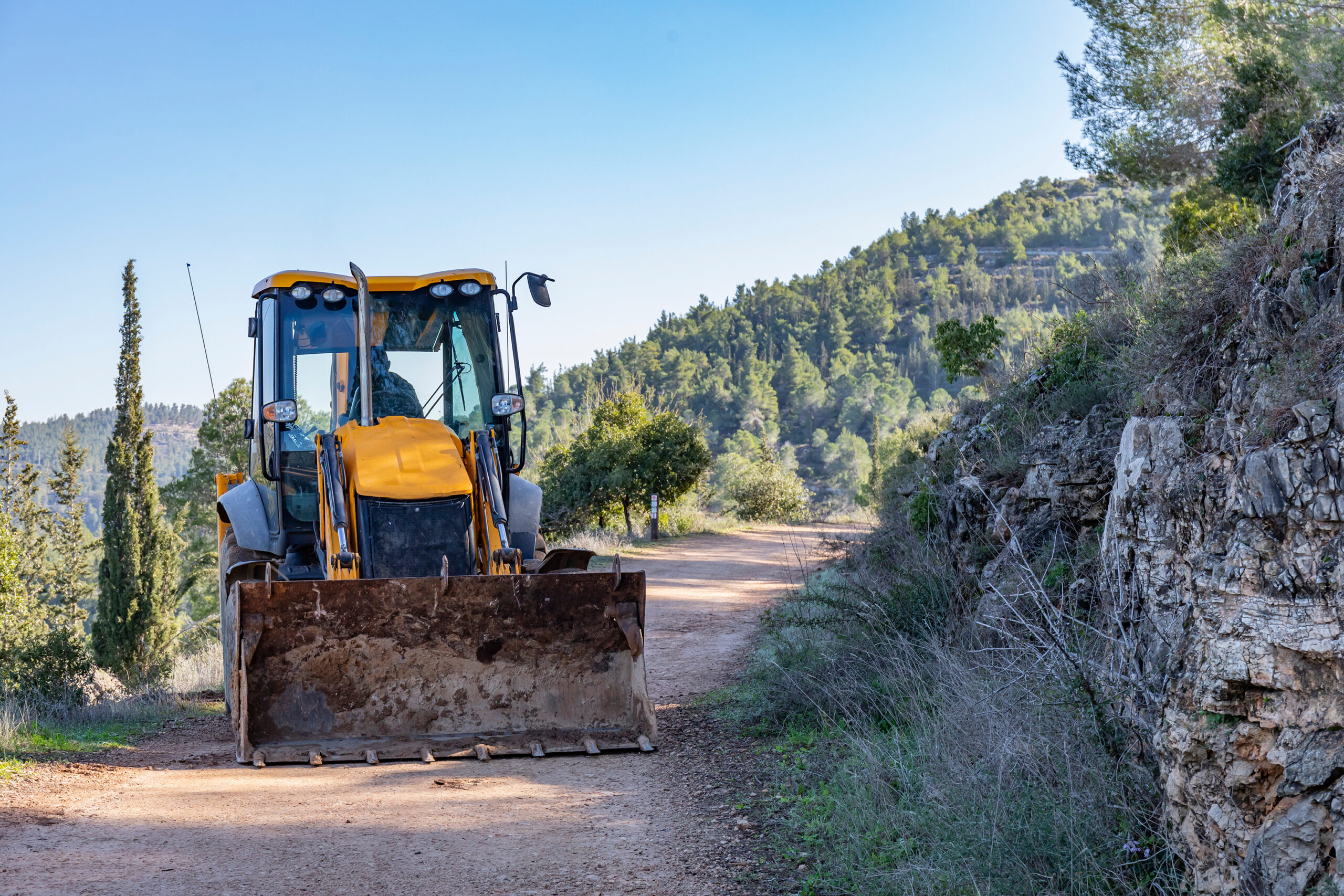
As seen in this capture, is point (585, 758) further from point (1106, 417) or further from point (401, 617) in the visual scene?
point (1106, 417)

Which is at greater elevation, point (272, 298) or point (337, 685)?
point (272, 298)

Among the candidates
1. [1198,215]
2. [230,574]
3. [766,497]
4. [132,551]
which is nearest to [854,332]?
[766,497]

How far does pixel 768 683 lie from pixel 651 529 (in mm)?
18699

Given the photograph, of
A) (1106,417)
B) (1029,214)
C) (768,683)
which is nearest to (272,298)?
(768,683)

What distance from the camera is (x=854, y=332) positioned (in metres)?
94.9

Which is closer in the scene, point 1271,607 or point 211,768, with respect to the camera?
point 1271,607

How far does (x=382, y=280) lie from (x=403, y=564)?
8.55 feet

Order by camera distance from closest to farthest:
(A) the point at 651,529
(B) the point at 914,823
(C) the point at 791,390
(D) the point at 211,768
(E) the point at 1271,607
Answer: (E) the point at 1271,607
(B) the point at 914,823
(D) the point at 211,768
(A) the point at 651,529
(C) the point at 791,390

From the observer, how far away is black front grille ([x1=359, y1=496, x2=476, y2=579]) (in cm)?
677

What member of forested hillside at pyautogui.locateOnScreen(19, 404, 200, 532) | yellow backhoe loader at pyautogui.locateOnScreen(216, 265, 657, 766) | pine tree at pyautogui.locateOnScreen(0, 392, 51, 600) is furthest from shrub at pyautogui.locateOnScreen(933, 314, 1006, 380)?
forested hillside at pyautogui.locateOnScreen(19, 404, 200, 532)

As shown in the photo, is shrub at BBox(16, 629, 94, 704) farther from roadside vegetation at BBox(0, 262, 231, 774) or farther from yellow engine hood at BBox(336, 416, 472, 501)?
yellow engine hood at BBox(336, 416, 472, 501)

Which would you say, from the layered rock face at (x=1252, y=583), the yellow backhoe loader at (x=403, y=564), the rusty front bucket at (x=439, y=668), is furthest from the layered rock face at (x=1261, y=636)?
the yellow backhoe loader at (x=403, y=564)

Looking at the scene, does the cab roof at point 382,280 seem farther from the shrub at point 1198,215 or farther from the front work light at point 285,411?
the shrub at point 1198,215

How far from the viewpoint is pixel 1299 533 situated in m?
3.21
